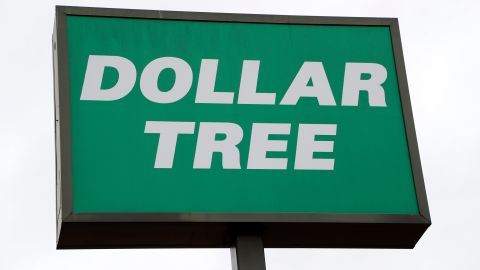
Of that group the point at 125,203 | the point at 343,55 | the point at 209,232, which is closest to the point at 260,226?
the point at 209,232

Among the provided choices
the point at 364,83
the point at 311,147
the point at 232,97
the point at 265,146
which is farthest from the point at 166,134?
the point at 364,83

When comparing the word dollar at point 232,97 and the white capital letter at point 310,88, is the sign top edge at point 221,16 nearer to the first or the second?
the word dollar at point 232,97

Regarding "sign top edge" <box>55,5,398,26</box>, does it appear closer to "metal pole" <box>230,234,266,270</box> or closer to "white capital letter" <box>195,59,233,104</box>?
"white capital letter" <box>195,59,233,104</box>

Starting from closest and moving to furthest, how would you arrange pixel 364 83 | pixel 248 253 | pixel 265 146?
pixel 248 253
pixel 265 146
pixel 364 83

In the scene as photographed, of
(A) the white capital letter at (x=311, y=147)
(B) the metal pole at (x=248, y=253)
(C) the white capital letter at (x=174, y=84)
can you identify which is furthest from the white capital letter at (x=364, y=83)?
(B) the metal pole at (x=248, y=253)

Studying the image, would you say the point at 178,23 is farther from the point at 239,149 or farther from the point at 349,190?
the point at 349,190

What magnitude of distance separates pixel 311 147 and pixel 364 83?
89 cm

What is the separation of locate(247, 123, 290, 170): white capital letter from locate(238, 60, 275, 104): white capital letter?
26cm

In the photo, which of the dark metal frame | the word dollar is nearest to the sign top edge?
the dark metal frame

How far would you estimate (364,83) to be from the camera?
12.0 meters

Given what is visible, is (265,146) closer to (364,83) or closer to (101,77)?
(364,83)

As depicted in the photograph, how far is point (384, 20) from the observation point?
1247cm

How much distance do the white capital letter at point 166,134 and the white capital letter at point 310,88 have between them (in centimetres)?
97

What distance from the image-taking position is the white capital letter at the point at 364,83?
39.0 ft
